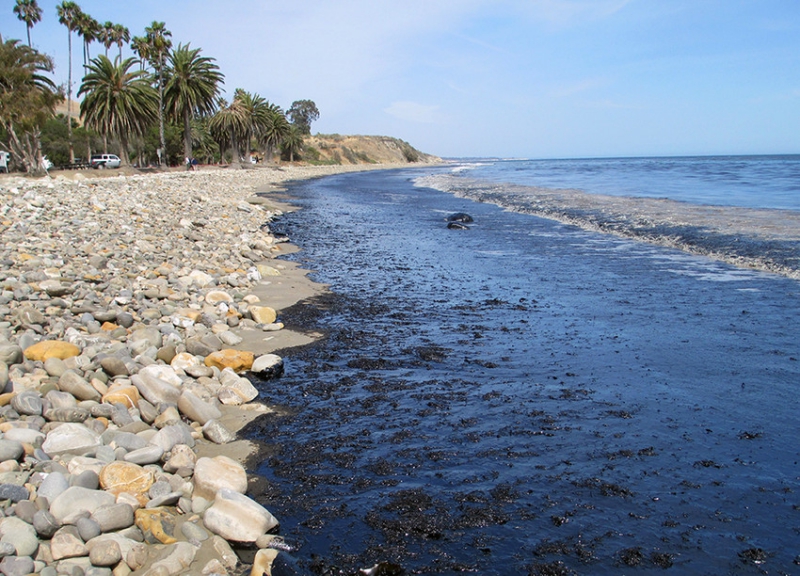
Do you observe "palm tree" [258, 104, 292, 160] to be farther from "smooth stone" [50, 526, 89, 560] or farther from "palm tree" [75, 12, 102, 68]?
"smooth stone" [50, 526, 89, 560]

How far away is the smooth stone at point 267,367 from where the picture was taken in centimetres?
671

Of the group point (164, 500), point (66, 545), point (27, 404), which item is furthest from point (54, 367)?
point (66, 545)

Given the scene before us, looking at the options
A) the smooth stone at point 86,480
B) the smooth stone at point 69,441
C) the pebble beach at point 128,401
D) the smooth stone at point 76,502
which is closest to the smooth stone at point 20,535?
the pebble beach at point 128,401

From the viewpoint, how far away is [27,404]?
4.84 metres

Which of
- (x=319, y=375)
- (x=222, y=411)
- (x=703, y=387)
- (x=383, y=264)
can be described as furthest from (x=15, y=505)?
(x=383, y=264)

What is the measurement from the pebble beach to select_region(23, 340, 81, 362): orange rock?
0.01 metres

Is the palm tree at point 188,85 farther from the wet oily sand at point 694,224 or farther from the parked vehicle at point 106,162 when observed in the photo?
the wet oily sand at point 694,224

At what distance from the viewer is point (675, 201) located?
2819 centimetres

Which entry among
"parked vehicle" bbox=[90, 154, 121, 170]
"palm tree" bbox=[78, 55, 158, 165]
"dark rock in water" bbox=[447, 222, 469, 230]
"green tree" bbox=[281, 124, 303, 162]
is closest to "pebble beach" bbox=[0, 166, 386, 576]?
"dark rock in water" bbox=[447, 222, 469, 230]

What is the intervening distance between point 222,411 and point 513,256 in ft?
33.4

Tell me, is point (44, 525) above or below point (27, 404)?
below

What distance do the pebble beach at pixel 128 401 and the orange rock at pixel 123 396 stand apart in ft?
0.04

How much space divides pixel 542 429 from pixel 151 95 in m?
50.0

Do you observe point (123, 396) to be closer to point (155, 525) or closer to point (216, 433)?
Answer: point (216, 433)
